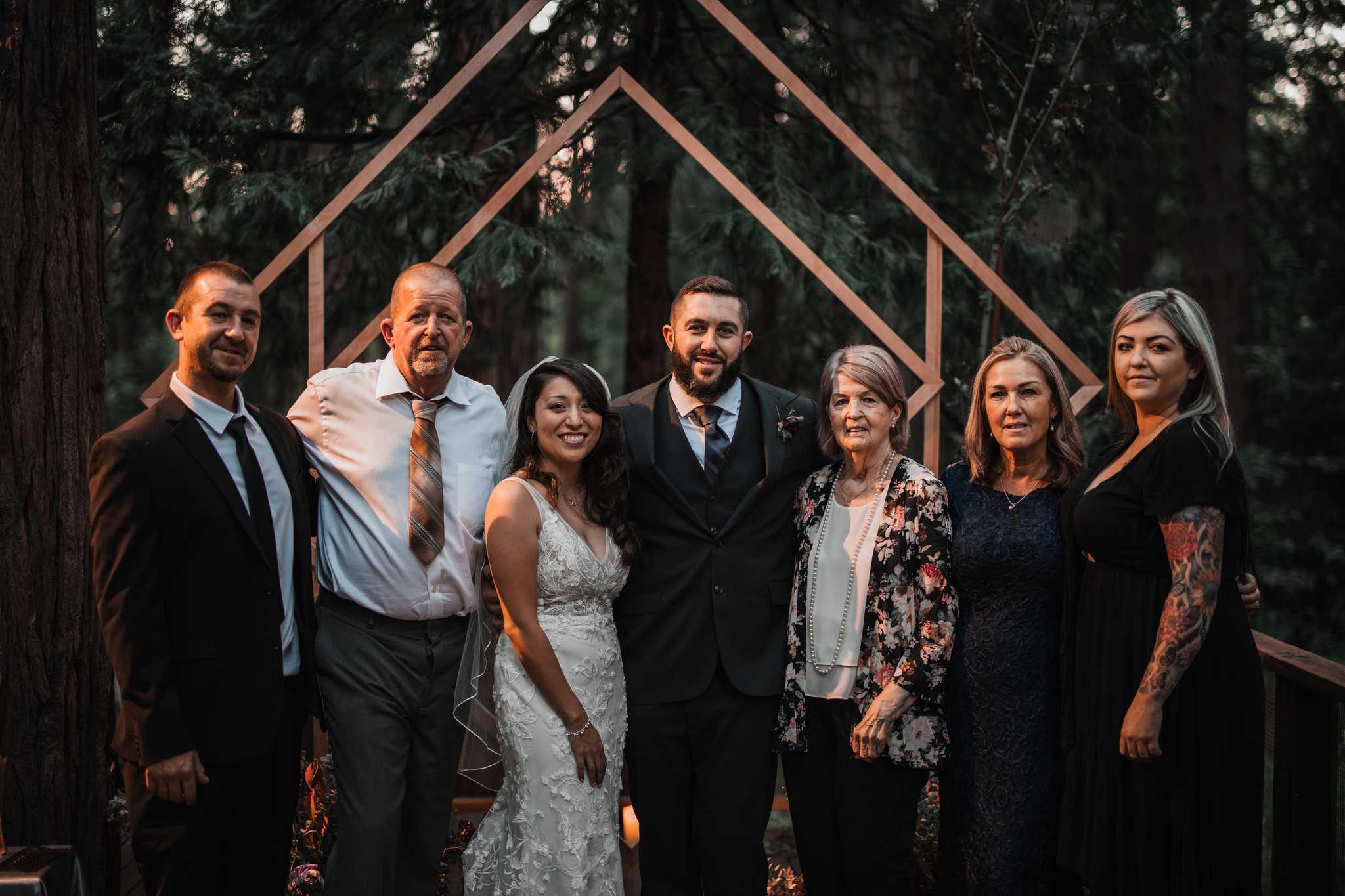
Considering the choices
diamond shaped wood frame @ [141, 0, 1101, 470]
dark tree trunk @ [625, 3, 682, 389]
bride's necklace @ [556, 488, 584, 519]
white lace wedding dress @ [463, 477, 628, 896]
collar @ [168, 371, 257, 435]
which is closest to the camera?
collar @ [168, 371, 257, 435]

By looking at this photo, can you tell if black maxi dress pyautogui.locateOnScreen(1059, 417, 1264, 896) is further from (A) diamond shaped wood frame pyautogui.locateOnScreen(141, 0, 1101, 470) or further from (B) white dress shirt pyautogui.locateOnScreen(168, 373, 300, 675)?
(B) white dress shirt pyautogui.locateOnScreen(168, 373, 300, 675)

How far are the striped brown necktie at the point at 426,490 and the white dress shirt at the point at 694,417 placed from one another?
762 millimetres

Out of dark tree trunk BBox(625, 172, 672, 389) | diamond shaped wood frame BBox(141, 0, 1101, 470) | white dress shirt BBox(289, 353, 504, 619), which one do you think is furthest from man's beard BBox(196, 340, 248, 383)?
dark tree trunk BBox(625, 172, 672, 389)

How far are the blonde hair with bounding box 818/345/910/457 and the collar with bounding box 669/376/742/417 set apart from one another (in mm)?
263

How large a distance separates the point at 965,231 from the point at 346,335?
4323 millimetres

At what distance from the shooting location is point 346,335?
7875 mm

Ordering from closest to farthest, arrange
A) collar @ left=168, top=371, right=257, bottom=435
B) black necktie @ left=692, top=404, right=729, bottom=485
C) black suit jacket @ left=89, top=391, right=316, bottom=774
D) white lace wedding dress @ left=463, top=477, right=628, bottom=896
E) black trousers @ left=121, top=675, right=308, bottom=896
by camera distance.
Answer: black suit jacket @ left=89, top=391, right=316, bottom=774, black trousers @ left=121, top=675, right=308, bottom=896, collar @ left=168, top=371, right=257, bottom=435, white lace wedding dress @ left=463, top=477, right=628, bottom=896, black necktie @ left=692, top=404, right=729, bottom=485

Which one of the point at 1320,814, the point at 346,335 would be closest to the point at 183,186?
the point at 346,335

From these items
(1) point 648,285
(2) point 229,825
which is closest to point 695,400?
(2) point 229,825

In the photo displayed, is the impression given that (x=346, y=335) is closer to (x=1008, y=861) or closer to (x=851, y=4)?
(x=851, y=4)

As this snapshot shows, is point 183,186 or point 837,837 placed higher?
point 183,186

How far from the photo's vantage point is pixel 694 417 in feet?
11.4

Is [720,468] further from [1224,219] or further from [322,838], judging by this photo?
[1224,219]

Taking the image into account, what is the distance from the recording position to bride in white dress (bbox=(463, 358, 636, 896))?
3.09 m
